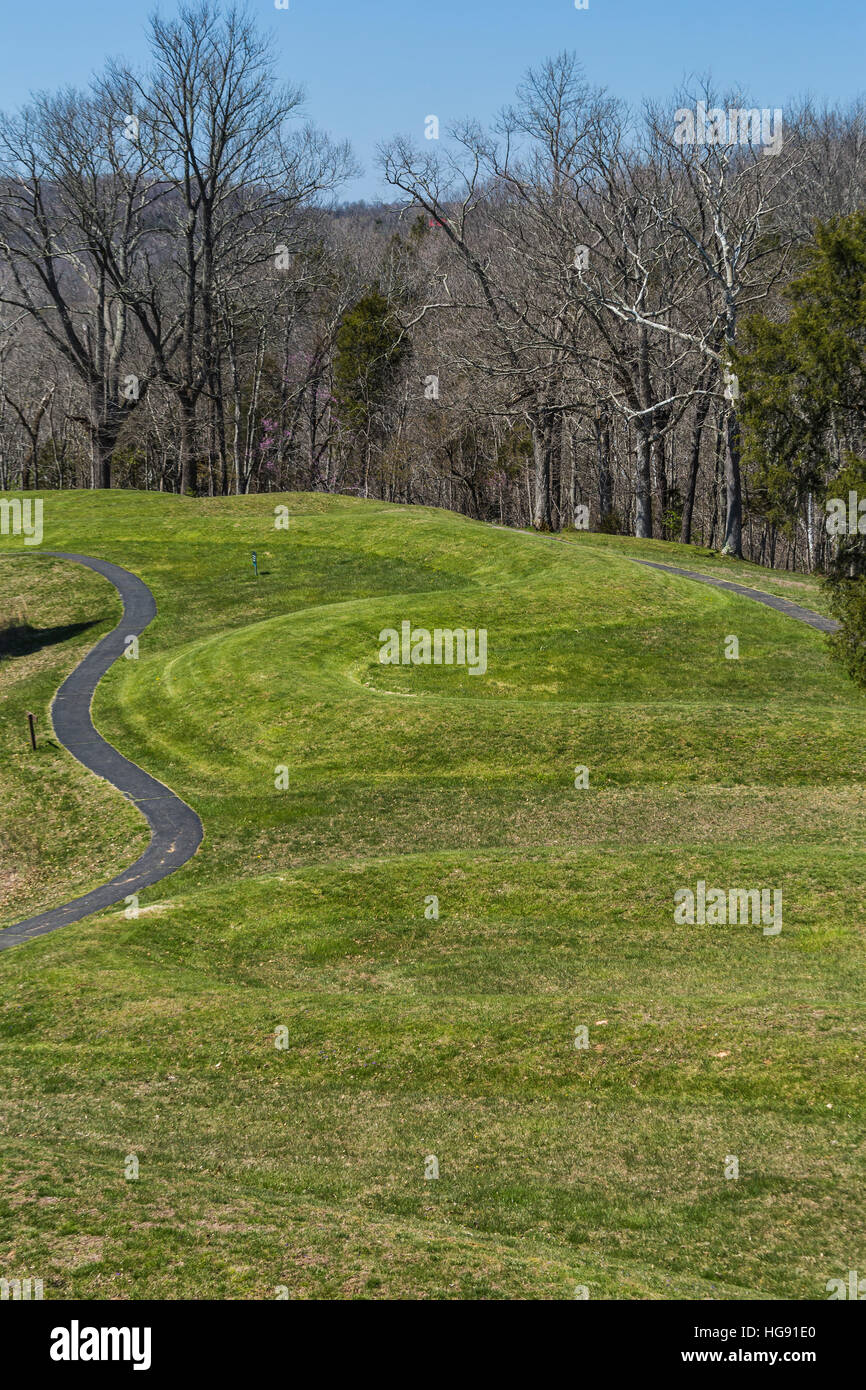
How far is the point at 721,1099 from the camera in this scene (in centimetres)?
1506

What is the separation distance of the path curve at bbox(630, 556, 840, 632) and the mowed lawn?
158 cm

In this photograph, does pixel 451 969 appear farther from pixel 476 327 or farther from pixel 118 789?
pixel 476 327

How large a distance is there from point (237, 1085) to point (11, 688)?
2966 cm

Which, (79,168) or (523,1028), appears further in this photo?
(79,168)

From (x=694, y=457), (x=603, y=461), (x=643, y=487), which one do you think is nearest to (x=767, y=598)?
(x=643, y=487)

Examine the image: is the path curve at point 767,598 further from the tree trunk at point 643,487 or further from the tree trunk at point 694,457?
the tree trunk at point 694,457

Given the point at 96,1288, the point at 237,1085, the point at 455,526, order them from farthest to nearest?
the point at 455,526, the point at 237,1085, the point at 96,1288

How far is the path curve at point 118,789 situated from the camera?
2497cm

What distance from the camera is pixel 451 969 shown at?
20562 millimetres

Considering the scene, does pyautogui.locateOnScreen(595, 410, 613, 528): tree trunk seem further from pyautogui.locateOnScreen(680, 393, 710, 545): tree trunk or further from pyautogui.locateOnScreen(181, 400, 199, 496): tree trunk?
A: pyautogui.locateOnScreen(181, 400, 199, 496): tree trunk

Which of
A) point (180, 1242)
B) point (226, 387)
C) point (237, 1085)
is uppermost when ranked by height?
point (226, 387)
